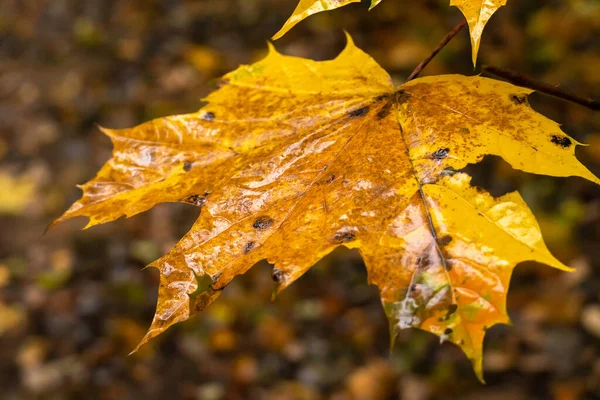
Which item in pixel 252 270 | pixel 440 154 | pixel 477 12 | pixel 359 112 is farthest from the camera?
pixel 252 270

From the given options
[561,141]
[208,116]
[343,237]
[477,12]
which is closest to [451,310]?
[343,237]

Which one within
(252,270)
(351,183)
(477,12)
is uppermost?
(477,12)

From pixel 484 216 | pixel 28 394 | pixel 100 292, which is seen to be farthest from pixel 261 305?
pixel 484 216

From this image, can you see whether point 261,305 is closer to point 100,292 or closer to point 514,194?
point 100,292

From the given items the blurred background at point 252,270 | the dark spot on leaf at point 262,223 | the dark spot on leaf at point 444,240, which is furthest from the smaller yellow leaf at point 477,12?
the blurred background at point 252,270

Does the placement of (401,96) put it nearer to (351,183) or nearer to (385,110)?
(385,110)

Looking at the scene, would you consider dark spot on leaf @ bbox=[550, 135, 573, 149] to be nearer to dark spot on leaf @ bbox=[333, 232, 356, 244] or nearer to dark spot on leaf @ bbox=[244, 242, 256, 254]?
dark spot on leaf @ bbox=[333, 232, 356, 244]
